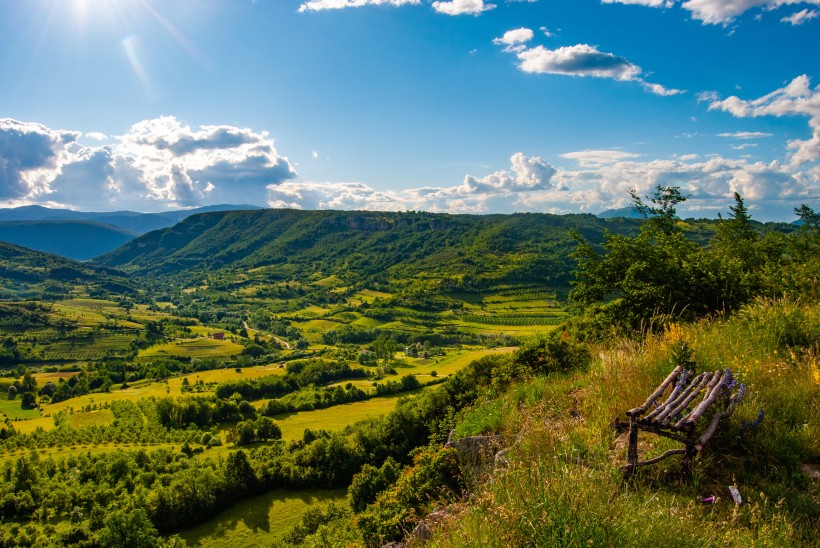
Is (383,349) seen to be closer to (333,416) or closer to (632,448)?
(333,416)

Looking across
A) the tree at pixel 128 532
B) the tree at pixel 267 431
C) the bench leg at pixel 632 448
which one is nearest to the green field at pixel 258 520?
the tree at pixel 128 532

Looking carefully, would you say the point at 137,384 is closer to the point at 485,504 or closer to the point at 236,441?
the point at 236,441

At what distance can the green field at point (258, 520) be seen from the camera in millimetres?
44844

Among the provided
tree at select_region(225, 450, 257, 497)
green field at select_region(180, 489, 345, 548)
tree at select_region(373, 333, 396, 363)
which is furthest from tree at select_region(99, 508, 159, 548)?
tree at select_region(373, 333, 396, 363)

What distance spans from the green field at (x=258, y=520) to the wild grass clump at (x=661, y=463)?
46736 millimetres

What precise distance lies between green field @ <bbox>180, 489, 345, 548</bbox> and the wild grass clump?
153 feet

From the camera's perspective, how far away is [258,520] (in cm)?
4841

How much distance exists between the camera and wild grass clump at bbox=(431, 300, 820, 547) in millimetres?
3498

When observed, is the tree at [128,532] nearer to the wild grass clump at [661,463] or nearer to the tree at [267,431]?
the tree at [267,431]

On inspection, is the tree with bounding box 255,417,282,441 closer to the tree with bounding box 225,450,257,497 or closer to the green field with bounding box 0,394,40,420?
the tree with bounding box 225,450,257,497

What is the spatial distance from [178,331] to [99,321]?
39656 mm

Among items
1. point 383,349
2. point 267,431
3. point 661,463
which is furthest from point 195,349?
point 661,463

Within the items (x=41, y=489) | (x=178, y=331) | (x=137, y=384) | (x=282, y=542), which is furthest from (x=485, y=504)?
(x=178, y=331)

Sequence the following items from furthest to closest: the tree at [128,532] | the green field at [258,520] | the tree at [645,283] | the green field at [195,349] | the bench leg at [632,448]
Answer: the green field at [195,349], the green field at [258,520], the tree at [128,532], the tree at [645,283], the bench leg at [632,448]
